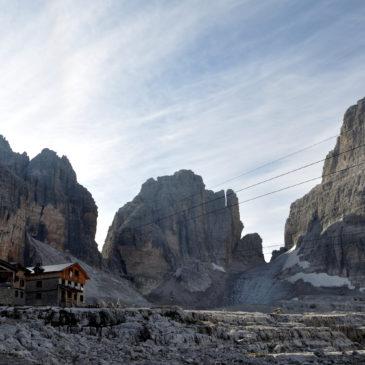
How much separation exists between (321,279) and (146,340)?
13423cm

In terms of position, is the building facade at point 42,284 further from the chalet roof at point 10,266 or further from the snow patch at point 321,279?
the snow patch at point 321,279

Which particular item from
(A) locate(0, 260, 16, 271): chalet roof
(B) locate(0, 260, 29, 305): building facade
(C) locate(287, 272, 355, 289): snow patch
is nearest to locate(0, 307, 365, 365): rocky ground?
(B) locate(0, 260, 29, 305): building facade

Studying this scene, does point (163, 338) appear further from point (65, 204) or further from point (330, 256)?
point (330, 256)

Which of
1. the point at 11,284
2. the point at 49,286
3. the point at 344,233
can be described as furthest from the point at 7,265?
the point at 344,233

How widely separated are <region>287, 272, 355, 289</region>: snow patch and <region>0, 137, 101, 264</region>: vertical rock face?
2576 inches

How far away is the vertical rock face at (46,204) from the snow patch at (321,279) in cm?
6543

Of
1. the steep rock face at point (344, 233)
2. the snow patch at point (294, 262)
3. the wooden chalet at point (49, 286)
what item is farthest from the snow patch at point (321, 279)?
the wooden chalet at point (49, 286)

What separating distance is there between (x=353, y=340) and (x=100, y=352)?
139 feet

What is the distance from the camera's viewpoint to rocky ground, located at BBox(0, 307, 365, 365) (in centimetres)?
3903

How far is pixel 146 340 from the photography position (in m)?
48.7

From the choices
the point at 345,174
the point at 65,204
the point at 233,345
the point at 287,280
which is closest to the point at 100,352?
the point at 233,345

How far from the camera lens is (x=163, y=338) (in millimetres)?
50469

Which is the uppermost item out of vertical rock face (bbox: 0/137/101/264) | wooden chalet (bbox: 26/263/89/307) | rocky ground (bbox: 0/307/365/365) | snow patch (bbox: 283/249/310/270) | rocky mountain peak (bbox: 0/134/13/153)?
rocky mountain peak (bbox: 0/134/13/153)

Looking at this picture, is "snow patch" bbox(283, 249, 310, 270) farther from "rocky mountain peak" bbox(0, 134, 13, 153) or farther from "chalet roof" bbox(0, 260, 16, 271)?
"chalet roof" bbox(0, 260, 16, 271)
